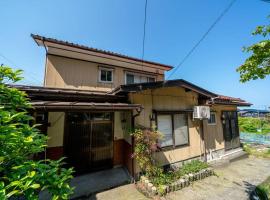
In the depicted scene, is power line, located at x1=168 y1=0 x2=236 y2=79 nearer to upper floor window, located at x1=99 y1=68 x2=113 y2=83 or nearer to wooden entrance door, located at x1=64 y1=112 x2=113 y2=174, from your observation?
upper floor window, located at x1=99 y1=68 x2=113 y2=83

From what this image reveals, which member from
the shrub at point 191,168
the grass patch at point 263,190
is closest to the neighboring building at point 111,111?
the shrub at point 191,168

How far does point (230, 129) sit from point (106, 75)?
10895 millimetres

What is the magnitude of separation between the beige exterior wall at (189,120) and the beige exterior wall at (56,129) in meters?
3.58

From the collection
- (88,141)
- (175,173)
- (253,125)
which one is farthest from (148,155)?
(253,125)

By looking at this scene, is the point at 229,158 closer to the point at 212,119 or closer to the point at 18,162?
the point at 212,119

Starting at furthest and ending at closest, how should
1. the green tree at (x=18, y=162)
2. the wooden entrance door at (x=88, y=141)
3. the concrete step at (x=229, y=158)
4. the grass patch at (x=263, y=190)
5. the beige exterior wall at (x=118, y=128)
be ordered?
the concrete step at (x=229, y=158) → the beige exterior wall at (x=118, y=128) → the wooden entrance door at (x=88, y=141) → the grass patch at (x=263, y=190) → the green tree at (x=18, y=162)

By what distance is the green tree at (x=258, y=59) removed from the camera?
4525mm

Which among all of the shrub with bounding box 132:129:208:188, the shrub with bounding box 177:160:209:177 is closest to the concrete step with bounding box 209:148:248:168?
the shrub with bounding box 177:160:209:177

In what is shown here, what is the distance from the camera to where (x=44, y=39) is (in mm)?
7574

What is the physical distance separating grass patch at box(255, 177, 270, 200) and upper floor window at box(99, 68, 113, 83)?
958 centimetres

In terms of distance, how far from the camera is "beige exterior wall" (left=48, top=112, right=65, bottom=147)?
6.29 meters

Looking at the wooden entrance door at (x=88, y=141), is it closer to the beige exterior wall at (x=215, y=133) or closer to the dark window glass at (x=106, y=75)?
the dark window glass at (x=106, y=75)

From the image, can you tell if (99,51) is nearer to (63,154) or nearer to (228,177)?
(63,154)

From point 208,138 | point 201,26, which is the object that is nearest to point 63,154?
point 208,138
